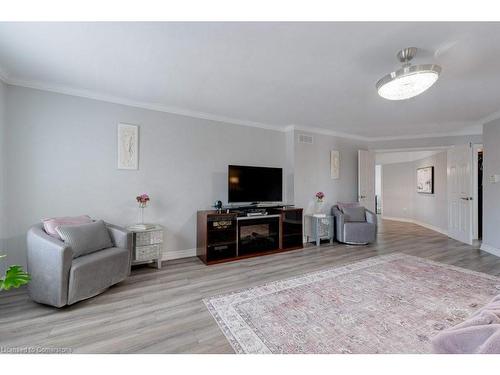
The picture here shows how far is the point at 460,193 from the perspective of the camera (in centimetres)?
464

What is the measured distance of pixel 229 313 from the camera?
2004 mm

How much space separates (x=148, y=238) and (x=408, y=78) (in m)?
3.47

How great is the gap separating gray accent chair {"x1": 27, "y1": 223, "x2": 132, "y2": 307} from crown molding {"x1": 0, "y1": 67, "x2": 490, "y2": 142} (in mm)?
1784

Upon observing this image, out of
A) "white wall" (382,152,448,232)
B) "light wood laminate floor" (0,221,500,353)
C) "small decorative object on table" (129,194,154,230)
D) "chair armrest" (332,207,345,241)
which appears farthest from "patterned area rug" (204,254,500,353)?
"white wall" (382,152,448,232)

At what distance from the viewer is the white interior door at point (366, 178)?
5180mm

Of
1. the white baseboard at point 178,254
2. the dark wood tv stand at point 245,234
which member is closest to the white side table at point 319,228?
the dark wood tv stand at point 245,234

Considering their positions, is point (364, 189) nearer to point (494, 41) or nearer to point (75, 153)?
point (494, 41)

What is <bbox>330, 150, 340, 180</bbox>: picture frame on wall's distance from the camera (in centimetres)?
498

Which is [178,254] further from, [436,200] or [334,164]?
[436,200]

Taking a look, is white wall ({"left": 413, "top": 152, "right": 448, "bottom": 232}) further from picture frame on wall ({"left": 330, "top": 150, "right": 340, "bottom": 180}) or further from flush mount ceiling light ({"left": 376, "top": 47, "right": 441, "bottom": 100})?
flush mount ceiling light ({"left": 376, "top": 47, "right": 441, "bottom": 100})

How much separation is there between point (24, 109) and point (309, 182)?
4.67 meters

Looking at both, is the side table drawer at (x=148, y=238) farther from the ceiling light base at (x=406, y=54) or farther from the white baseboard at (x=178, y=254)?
the ceiling light base at (x=406, y=54)

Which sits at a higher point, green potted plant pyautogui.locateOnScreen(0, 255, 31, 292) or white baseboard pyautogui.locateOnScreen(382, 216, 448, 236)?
green potted plant pyautogui.locateOnScreen(0, 255, 31, 292)
